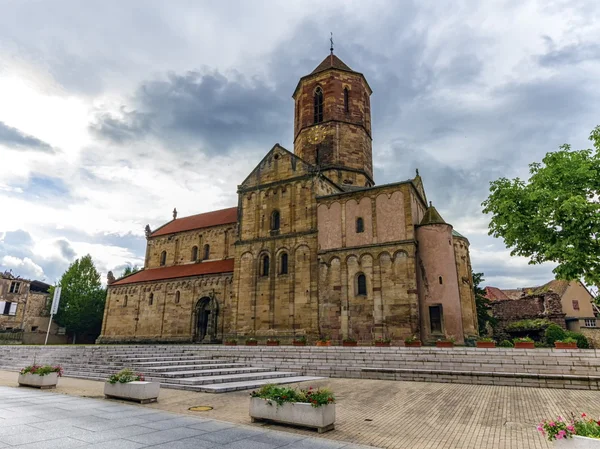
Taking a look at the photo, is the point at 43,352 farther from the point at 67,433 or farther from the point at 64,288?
the point at 64,288

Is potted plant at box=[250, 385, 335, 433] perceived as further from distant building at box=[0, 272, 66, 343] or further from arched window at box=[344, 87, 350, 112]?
distant building at box=[0, 272, 66, 343]

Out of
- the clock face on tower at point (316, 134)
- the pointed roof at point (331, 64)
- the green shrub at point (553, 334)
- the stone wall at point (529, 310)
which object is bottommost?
the green shrub at point (553, 334)

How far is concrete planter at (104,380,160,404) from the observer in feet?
35.0

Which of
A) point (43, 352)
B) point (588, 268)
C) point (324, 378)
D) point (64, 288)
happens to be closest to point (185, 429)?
point (324, 378)

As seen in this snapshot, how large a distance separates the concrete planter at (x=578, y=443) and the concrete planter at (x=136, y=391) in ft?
33.0

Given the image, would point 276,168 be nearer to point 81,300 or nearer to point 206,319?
point 206,319

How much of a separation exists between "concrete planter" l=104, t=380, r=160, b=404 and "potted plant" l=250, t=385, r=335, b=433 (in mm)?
3937

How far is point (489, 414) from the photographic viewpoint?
961cm

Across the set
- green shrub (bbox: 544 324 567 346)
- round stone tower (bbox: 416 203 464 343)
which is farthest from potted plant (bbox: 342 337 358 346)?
green shrub (bbox: 544 324 567 346)

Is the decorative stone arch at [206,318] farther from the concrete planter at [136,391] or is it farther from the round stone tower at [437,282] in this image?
the concrete planter at [136,391]

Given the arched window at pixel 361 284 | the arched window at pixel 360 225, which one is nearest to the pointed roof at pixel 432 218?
the arched window at pixel 360 225

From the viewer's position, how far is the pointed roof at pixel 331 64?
121ft

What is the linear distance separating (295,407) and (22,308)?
65274 millimetres

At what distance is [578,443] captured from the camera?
5133 mm
